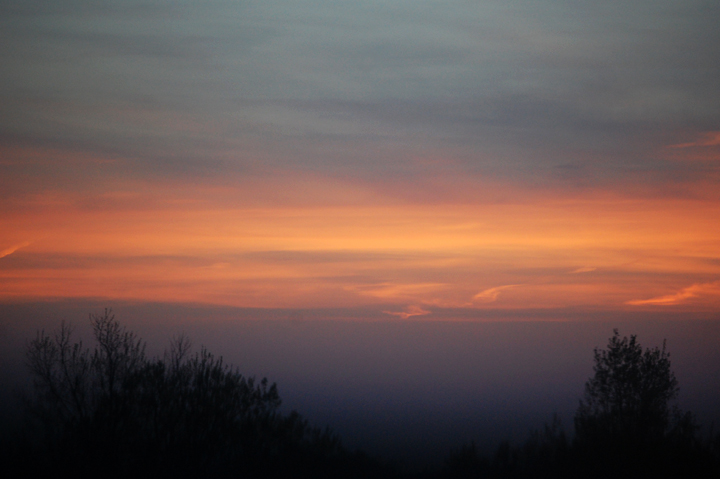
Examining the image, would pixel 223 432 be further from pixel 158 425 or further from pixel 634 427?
pixel 634 427

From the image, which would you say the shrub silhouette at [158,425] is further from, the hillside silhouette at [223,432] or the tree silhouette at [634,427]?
the tree silhouette at [634,427]

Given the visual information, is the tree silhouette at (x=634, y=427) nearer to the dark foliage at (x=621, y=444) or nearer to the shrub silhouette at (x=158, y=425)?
the dark foliage at (x=621, y=444)

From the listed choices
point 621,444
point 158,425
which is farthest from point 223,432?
point 621,444

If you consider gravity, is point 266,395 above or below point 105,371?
below

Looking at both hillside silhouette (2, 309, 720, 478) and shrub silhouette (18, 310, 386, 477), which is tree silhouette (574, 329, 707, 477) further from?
shrub silhouette (18, 310, 386, 477)

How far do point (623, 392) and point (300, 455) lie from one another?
921 inches

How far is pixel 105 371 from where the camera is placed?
3553 centimetres

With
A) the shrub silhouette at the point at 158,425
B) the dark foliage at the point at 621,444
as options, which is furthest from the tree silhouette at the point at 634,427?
the shrub silhouette at the point at 158,425

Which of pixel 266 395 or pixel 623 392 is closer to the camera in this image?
pixel 623 392

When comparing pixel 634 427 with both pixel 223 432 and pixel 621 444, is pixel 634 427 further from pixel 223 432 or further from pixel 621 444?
pixel 223 432

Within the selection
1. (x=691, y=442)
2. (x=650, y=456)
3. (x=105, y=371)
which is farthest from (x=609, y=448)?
(x=105, y=371)

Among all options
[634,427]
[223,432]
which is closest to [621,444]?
[634,427]

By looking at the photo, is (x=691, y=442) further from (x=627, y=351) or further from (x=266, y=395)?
(x=266, y=395)

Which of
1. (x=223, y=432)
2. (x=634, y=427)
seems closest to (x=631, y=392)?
(x=634, y=427)
